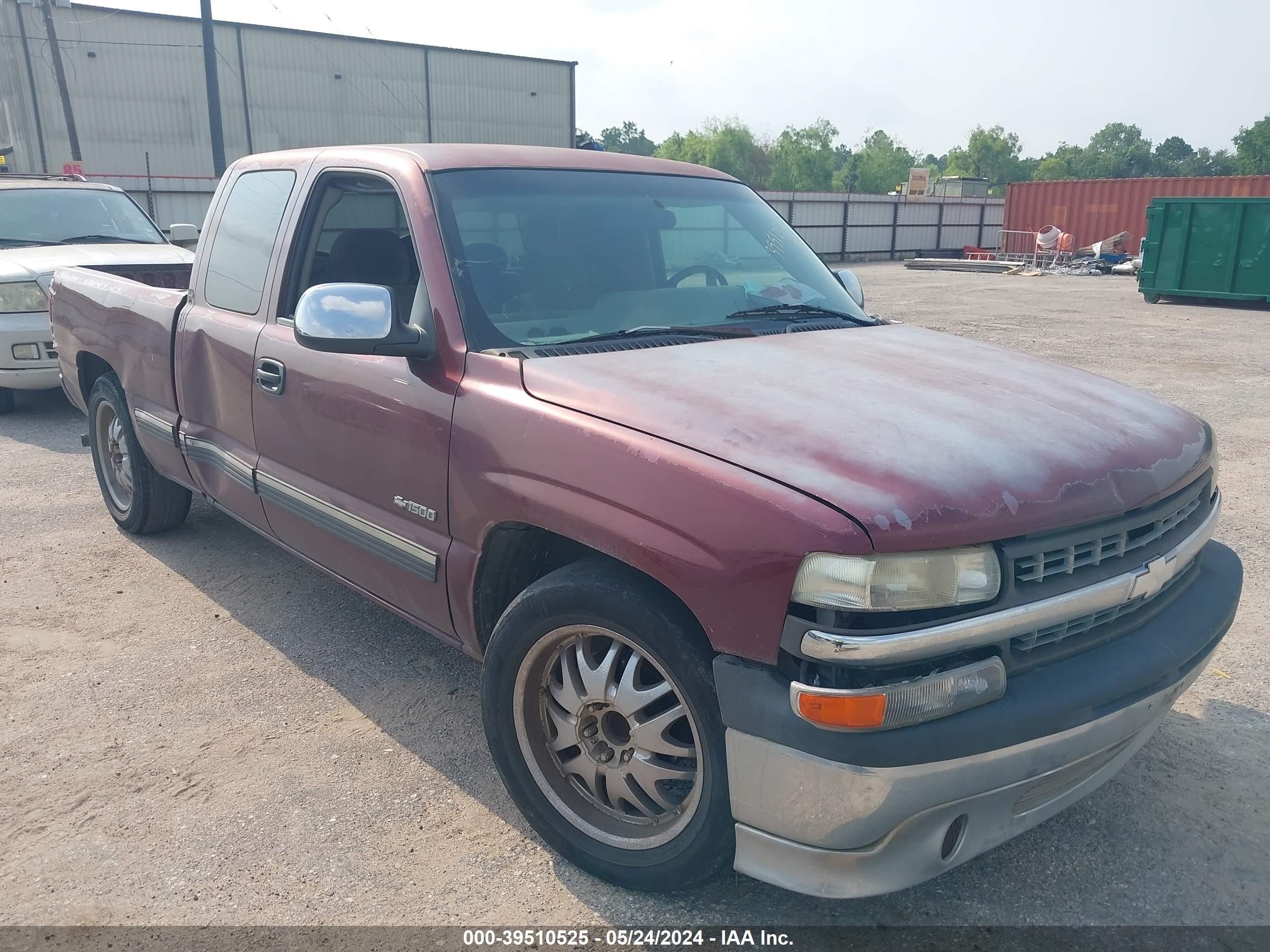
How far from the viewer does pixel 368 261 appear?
3703mm

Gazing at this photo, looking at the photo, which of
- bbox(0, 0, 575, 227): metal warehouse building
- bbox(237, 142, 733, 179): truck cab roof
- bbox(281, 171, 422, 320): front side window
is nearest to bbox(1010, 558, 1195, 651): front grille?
bbox(237, 142, 733, 179): truck cab roof

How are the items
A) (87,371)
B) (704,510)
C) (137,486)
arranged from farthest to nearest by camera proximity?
(87,371) < (137,486) < (704,510)

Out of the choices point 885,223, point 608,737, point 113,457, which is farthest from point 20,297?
point 885,223

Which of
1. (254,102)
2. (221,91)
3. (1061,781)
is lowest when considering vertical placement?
(1061,781)

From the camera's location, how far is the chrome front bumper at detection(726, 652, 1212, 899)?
196 cm

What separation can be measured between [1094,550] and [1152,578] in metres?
0.23

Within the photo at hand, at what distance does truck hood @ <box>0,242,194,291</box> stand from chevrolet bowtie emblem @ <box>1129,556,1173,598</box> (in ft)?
23.1

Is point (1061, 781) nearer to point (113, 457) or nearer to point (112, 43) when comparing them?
point (113, 457)

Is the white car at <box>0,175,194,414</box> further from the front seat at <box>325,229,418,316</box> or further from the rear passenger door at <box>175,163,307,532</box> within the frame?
the front seat at <box>325,229,418,316</box>

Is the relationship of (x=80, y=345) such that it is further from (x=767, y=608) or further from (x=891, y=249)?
(x=891, y=249)

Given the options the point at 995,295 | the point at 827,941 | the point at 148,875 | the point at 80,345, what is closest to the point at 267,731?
the point at 148,875

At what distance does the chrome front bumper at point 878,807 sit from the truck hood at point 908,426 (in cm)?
46

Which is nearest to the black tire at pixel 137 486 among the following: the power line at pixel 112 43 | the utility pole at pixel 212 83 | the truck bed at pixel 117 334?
the truck bed at pixel 117 334

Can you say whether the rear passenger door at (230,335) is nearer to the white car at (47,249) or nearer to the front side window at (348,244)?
the front side window at (348,244)
